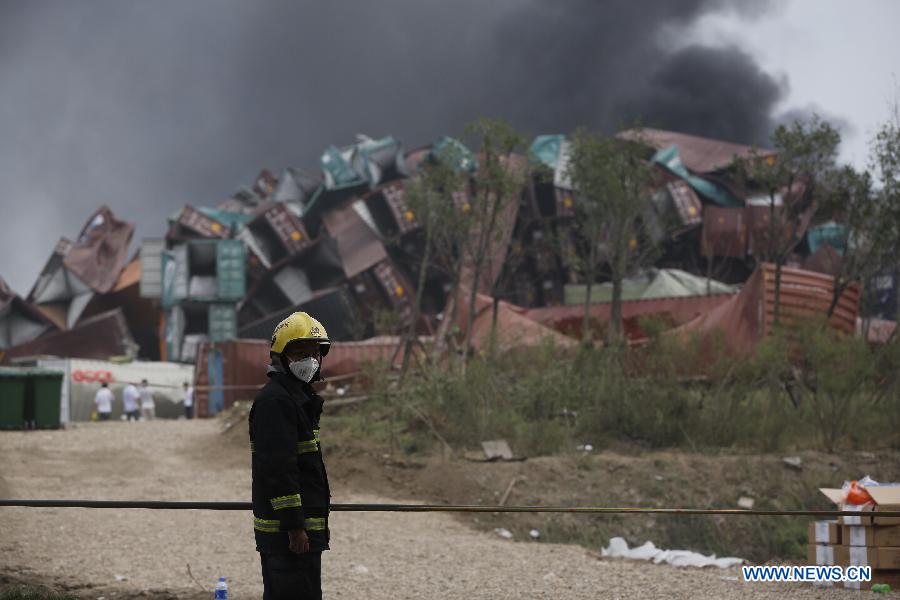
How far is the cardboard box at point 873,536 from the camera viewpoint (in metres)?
8.97

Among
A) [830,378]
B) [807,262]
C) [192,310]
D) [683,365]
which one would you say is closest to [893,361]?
[830,378]

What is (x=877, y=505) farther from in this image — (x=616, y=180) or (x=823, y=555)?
(x=616, y=180)

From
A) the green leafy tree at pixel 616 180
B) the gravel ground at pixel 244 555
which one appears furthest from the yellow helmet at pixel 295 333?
the green leafy tree at pixel 616 180

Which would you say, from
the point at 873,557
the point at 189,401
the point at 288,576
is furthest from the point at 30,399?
the point at 288,576

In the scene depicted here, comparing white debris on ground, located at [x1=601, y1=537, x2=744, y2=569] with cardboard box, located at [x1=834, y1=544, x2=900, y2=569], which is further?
white debris on ground, located at [x1=601, y1=537, x2=744, y2=569]

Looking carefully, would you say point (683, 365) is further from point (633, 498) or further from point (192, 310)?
point (192, 310)

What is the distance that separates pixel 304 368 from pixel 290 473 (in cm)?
49

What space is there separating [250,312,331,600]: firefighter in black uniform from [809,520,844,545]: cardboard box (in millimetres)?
5847

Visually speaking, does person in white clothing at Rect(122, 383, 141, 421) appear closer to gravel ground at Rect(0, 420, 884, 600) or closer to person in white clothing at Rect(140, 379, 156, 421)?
person in white clothing at Rect(140, 379, 156, 421)

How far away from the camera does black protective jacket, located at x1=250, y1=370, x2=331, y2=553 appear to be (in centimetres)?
478

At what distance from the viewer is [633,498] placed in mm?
16109

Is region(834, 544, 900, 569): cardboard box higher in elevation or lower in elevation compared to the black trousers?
lower

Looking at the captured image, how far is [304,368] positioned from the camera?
5012 millimetres

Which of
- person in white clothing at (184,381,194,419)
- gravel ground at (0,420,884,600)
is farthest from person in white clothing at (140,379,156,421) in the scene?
gravel ground at (0,420,884,600)
